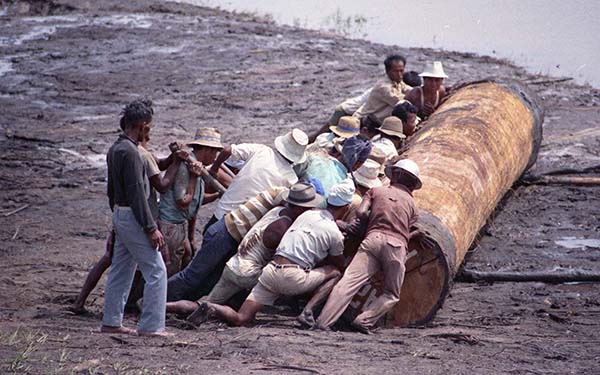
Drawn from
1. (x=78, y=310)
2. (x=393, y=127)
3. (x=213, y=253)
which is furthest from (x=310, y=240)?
(x=393, y=127)

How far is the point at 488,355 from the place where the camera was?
825 cm

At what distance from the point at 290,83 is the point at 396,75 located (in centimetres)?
595

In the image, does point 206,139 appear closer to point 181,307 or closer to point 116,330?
point 181,307

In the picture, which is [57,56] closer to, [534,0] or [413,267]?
[413,267]

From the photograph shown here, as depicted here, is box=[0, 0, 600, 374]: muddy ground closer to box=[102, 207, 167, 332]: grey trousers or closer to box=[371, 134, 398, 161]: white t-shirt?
box=[102, 207, 167, 332]: grey trousers

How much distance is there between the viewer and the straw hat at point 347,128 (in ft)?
39.0

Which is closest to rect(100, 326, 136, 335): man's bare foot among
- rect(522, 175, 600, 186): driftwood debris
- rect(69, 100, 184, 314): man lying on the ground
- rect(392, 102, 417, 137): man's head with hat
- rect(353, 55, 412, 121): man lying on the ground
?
rect(69, 100, 184, 314): man lying on the ground

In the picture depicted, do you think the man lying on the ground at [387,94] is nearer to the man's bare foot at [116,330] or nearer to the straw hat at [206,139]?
the straw hat at [206,139]

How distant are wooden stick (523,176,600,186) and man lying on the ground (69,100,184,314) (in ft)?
20.9

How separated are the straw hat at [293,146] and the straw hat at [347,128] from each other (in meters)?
1.65

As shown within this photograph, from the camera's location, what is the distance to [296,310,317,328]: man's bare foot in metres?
9.02

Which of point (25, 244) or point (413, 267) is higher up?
point (413, 267)

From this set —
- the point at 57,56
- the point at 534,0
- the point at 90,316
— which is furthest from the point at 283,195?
the point at 534,0

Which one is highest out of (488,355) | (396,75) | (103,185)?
(396,75)
